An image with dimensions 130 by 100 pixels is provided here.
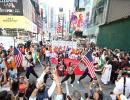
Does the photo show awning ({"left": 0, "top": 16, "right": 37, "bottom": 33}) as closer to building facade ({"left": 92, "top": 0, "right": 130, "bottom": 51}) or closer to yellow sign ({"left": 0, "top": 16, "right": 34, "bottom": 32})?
yellow sign ({"left": 0, "top": 16, "right": 34, "bottom": 32})

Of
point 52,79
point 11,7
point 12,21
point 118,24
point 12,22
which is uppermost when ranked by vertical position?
point 11,7

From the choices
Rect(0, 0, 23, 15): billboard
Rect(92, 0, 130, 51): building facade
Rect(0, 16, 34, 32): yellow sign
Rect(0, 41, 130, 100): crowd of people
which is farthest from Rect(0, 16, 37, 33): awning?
Rect(0, 41, 130, 100): crowd of people

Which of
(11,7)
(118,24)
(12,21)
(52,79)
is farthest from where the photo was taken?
(12,21)

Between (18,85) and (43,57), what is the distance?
15.2 m

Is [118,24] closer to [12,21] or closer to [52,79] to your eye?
[52,79]

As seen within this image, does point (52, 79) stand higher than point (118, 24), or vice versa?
point (118, 24)

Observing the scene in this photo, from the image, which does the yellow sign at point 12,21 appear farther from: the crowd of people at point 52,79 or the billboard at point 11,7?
the crowd of people at point 52,79

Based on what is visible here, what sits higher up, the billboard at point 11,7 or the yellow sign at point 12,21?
the billboard at point 11,7

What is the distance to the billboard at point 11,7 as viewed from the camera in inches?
3226

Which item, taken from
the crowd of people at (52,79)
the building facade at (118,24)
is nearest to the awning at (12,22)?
the building facade at (118,24)

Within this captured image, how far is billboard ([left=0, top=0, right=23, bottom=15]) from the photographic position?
81.9 meters

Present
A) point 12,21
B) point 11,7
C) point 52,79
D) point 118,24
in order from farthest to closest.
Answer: point 12,21, point 11,7, point 118,24, point 52,79

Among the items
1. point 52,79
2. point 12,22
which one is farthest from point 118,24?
point 12,22

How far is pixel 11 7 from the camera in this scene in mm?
82562
